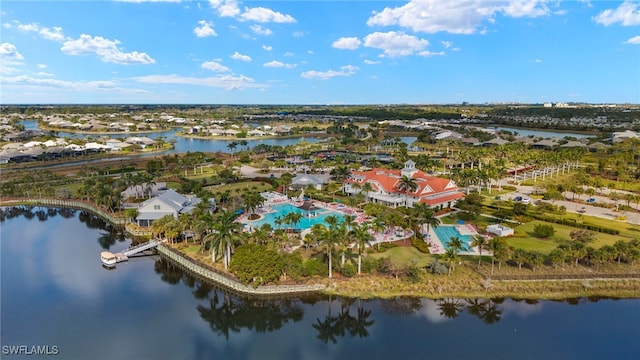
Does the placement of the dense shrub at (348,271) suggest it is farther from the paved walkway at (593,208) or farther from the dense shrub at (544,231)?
the paved walkway at (593,208)

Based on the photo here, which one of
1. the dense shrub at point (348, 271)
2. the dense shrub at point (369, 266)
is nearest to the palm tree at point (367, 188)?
the dense shrub at point (369, 266)

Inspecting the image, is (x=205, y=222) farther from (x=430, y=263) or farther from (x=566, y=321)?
(x=566, y=321)

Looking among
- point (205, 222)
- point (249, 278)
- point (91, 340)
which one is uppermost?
point (205, 222)

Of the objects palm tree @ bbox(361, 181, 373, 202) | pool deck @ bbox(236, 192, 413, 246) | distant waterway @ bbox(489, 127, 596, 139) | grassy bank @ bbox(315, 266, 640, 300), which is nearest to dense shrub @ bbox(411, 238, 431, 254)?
pool deck @ bbox(236, 192, 413, 246)

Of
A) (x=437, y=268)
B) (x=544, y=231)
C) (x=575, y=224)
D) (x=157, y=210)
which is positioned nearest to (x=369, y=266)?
(x=437, y=268)

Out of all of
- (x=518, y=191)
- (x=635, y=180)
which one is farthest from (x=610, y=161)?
(x=518, y=191)

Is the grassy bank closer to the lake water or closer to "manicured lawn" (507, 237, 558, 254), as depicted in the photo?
the lake water
